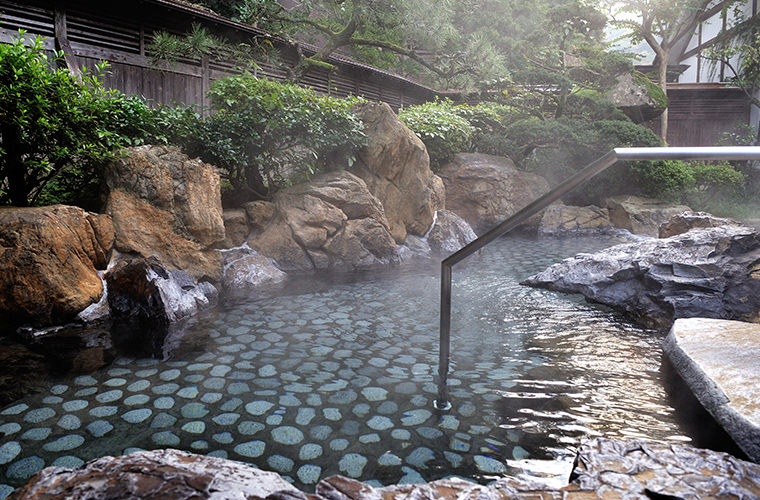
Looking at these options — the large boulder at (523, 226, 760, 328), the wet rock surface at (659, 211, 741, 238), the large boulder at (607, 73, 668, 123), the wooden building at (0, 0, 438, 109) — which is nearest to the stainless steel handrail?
the large boulder at (523, 226, 760, 328)

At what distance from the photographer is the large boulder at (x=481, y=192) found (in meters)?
11.7

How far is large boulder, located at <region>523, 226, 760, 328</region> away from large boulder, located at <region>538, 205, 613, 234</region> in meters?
6.10

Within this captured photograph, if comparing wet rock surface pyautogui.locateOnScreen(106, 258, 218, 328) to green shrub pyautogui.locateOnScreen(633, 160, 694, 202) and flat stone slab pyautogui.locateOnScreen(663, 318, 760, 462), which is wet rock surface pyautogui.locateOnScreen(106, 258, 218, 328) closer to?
flat stone slab pyautogui.locateOnScreen(663, 318, 760, 462)

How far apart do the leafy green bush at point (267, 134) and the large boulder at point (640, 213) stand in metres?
7.86

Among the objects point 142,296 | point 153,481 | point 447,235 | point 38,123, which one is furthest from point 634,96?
point 153,481

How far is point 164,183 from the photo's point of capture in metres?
5.47

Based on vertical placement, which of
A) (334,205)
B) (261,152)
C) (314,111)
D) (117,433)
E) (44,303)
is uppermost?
(314,111)

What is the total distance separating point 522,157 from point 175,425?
12367 millimetres

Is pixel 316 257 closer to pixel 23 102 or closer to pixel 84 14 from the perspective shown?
pixel 23 102

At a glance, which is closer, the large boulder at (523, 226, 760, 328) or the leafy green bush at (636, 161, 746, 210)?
the large boulder at (523, 226, 760, 328)

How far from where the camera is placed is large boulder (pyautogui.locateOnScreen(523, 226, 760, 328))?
4.69 m

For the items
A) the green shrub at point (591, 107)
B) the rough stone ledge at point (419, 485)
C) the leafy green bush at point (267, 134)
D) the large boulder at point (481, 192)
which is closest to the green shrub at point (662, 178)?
the green shrub at point (591, 107)

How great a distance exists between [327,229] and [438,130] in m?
5.30

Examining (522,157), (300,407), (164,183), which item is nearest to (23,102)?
(164,183)
